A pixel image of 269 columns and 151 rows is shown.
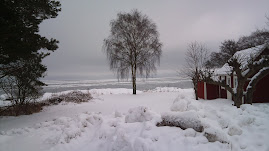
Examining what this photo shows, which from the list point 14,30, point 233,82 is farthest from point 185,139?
point 233,82

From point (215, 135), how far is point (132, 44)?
14.7m

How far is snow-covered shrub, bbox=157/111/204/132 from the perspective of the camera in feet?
13.0

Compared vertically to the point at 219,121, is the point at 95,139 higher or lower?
lower

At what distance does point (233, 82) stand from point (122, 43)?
38.7 ft

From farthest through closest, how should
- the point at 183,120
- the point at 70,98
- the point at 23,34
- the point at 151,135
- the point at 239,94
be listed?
the point at 70,98 → the point at 239,94 → the point at 23,34 → the point at 183,120 → the point at 151,135

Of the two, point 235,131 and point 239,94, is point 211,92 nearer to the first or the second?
point 239,94

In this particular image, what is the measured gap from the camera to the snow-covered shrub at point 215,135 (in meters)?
3.50

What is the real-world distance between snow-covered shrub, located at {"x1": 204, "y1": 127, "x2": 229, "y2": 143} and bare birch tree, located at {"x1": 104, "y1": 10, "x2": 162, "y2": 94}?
46.5 ft

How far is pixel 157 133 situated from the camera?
385cm

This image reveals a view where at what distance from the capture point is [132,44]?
17.3m

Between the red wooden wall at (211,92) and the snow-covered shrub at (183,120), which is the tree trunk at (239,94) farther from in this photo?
the red wooden wall at (211,92)

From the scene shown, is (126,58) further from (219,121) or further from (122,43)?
(219,121)

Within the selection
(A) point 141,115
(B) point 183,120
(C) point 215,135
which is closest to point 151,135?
(B) point 183,120

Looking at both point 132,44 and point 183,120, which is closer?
point 183,120
